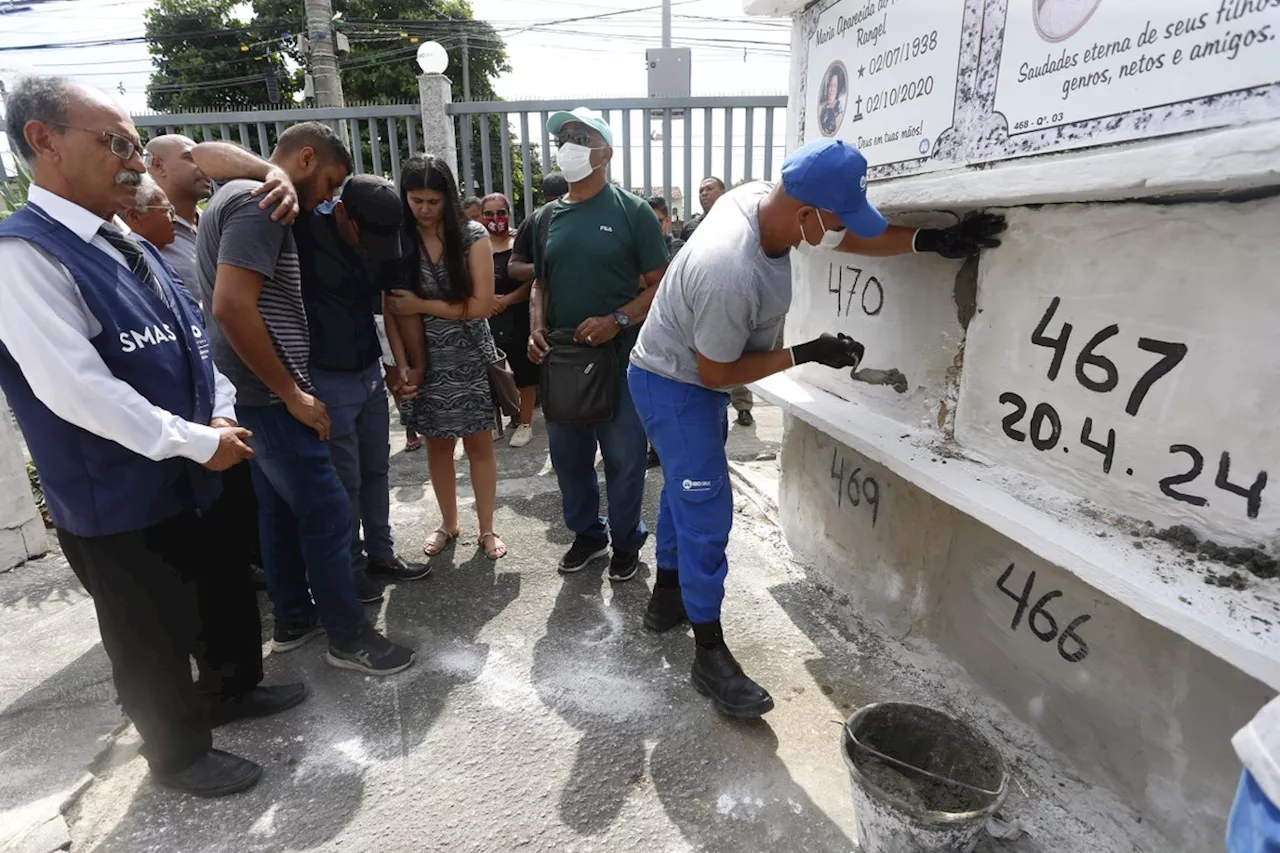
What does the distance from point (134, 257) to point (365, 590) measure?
1700 mm

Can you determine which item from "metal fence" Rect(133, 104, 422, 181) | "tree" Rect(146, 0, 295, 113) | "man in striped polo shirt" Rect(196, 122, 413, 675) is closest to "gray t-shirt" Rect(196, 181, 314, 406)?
"man in striped polo shirt" Rect(196, 122, 413, 675)

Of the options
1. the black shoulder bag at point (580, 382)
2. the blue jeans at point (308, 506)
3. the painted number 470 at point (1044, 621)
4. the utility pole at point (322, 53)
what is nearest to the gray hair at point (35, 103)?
the blue jeans at point (308, 506)

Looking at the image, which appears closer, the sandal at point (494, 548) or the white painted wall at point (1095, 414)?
the white painted wall at point (1095, 414)

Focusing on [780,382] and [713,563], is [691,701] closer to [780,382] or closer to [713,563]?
[713,563]

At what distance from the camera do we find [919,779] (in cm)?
195

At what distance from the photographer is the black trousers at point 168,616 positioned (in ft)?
5.99

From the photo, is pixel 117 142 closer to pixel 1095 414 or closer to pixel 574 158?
pixel 574 158

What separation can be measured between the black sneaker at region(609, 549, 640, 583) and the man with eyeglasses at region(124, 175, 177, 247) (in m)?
2.21

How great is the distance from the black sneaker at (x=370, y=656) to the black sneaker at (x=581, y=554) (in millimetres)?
877

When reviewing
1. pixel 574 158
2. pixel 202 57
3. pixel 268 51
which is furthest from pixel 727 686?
pixel 202 57

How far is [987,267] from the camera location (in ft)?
6.95

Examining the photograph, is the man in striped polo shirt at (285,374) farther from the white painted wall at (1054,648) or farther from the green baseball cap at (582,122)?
the white painted wall at (1054,648)

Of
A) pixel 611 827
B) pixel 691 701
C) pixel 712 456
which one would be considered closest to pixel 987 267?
pixel 712 456

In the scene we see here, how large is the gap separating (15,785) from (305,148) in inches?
86.1
